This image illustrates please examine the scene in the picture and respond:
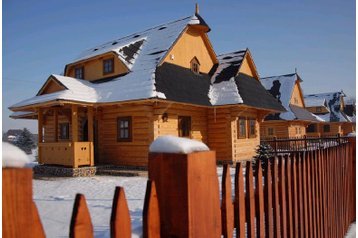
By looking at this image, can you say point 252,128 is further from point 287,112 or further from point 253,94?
point 287,112

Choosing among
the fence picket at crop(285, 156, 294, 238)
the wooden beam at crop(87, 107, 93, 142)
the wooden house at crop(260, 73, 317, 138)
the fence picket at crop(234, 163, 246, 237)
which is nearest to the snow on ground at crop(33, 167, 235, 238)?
the fence picket at crop(234, 163, 246, 237)

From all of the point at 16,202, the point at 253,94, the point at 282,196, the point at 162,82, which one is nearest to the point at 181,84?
the point at 162,82

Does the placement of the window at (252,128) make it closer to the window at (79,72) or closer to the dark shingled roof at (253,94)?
the dark shingled roof at (253,94)

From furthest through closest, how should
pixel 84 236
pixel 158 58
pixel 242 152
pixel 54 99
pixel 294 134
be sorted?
pixel 294 134
pixel 242 152
pixel 158 58
pixel 54 99
pixel 84 236

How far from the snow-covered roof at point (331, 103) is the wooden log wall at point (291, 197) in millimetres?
41694

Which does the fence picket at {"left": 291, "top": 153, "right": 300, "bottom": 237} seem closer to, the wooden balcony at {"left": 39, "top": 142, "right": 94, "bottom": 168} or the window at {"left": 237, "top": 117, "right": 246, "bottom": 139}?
the wooden balcony at {"left": 39, "top": 142, "right": 94, "bottom": 168}

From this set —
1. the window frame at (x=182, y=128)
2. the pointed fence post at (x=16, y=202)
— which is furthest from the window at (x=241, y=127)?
the pointed fence post at (x=16, y=202)

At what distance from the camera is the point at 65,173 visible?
13.0 meters

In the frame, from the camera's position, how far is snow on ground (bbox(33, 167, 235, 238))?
5.42m

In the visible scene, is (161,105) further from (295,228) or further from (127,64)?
(295,228)

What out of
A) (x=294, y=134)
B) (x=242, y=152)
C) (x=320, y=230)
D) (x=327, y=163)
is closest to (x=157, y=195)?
(x=320, y=230)

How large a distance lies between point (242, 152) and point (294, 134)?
16.1 metres

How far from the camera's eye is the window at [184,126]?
14862 millimetres

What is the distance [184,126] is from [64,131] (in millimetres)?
6888
